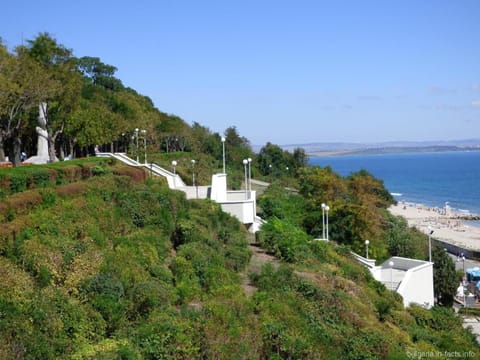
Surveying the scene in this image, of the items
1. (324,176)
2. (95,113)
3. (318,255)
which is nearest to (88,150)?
(95,113)

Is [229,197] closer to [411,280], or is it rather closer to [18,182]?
[411,280]

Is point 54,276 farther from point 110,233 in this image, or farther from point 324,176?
point 324,176

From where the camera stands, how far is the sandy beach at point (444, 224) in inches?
2394

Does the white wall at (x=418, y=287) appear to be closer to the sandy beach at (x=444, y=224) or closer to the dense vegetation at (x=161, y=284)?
the dense vegetation at (x=161, y=284)

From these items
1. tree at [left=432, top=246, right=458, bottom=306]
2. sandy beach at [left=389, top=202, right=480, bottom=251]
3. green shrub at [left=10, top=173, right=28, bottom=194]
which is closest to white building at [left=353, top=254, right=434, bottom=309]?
tree at [left=432, top=246, right=458, bottom=306]

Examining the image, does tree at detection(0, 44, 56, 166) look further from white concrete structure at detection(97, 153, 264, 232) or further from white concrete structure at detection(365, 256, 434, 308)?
white concrete structure at detection(365, 256, 434, 308)

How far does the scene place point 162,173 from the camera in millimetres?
31062

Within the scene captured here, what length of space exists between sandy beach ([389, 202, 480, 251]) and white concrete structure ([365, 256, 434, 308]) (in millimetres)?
30784

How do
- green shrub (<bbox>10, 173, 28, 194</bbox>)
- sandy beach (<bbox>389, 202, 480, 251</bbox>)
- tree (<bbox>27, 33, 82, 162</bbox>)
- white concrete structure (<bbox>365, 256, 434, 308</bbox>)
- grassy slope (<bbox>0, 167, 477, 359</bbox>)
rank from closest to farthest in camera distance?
grassy slope (<bbox>0, 167, 477, 359</bbox>) → green shrub (<bbox>10, 173, 28, 194</bbox>) → white concrete structure (<bbox>365, 256, 434, 308</bbox>) → tree (<bbox>27, 33, 82, 162</bbox>) → sandy beach (<bbox>389, 202, 480, 251</bbox>)

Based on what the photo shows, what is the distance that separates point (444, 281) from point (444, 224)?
49864 mm

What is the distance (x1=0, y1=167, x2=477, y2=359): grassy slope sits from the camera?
9.64m

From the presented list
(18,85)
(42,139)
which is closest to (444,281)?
(18,85)

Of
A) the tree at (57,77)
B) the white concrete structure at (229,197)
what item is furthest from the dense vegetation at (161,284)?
the tree at (57,77)

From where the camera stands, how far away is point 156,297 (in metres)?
11.4
